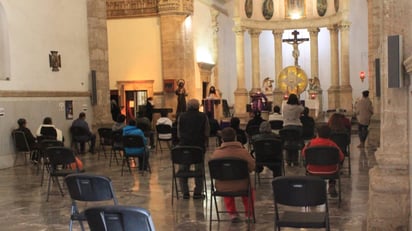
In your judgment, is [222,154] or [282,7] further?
[282,7]

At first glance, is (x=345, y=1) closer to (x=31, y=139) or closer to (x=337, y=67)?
(x=337, y=67)

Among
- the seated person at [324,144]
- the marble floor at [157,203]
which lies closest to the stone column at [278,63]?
the marble floor at [157,203]

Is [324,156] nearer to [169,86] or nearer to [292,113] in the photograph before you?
[292,113]

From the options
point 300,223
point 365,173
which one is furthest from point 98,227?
point 365,173

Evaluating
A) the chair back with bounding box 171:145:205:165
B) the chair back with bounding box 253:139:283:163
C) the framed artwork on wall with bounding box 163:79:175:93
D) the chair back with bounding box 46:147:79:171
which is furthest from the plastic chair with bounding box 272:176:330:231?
the framed artwork on wall with bounding box 163:79:175:93

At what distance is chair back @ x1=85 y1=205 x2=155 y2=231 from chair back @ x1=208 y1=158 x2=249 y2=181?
2884mm

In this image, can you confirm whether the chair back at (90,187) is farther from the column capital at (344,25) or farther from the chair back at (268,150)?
the column capital at (344,25)

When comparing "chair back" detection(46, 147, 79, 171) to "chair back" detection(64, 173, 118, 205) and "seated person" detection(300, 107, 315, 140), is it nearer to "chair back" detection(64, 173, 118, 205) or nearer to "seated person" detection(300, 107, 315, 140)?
"chair back" detection(64, 173, 118, 205)

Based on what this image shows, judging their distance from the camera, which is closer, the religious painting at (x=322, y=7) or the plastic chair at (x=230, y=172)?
the plastic chair at (x=230, y=172)

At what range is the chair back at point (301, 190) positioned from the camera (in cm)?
468

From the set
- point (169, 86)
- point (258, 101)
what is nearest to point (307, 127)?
point (169, 86)

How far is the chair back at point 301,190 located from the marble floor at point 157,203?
180cm

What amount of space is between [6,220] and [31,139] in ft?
19.7

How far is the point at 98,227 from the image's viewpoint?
11.9 feet
